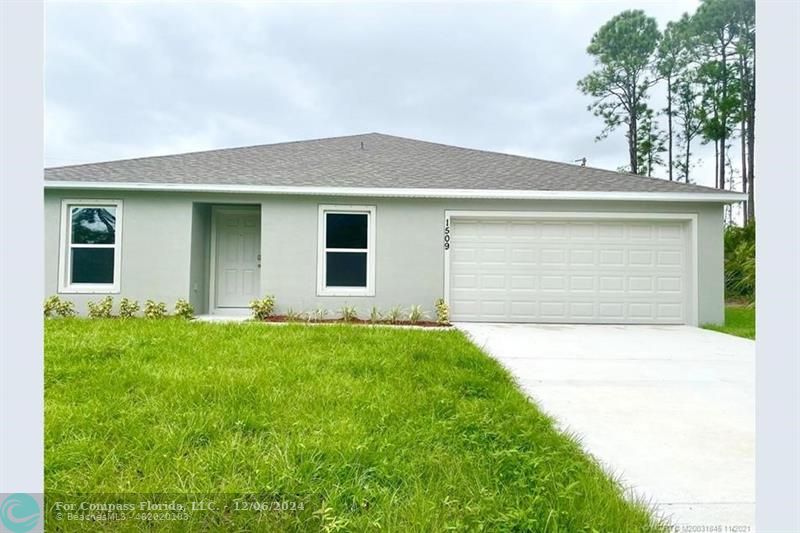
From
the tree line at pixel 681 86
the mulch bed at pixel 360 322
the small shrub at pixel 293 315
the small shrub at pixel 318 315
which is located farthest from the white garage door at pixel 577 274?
the tree line at pixel 681 86

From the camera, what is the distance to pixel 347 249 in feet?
28.3

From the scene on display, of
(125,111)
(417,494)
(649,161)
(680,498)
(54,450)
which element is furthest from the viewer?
(649,161)

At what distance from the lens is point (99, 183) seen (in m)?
8.19

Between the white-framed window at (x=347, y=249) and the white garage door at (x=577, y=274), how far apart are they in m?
1.76

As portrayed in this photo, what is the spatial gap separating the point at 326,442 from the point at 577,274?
742 centimetres

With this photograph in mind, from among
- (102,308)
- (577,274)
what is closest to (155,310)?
(102,308)

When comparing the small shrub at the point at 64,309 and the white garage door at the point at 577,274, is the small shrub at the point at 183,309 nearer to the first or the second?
the small shrub at the point at 64,309

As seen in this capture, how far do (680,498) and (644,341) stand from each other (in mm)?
5056

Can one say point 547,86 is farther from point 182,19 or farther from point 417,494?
point 417,494

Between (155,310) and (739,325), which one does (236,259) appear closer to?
(155,310)

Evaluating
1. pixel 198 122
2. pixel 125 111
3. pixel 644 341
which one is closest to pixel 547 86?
pixel 644 341

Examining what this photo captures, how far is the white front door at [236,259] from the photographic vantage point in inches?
363

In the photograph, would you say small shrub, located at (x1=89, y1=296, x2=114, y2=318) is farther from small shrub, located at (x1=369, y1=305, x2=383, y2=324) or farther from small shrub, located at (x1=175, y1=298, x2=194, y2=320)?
small shrub, located at (x1=369, y1=305, x2=383, y2=324)

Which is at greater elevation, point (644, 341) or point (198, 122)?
point (198, 122)
